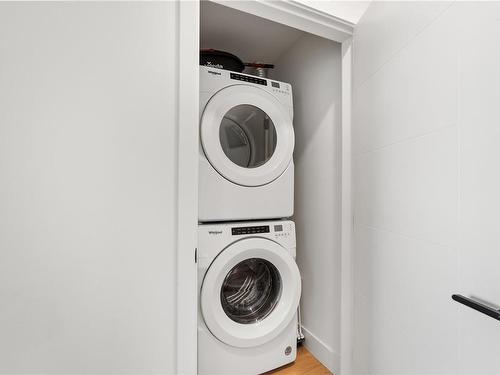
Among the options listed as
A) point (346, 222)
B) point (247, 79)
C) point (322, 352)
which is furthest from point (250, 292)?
point (247, 79)

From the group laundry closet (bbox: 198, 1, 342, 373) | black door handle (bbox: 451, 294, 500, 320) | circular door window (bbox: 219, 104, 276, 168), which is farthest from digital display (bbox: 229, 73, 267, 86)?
black door handle (bbox: 451, 294, 500, 320)

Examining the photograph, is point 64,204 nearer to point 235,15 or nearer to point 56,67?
point 56,67

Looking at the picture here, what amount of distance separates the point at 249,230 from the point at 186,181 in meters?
0.50

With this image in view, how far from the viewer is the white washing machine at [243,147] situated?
1.23 meters

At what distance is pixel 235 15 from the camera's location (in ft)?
4.56

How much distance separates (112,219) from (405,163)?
961mm

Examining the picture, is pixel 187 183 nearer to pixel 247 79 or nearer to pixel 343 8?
pixel 247 79

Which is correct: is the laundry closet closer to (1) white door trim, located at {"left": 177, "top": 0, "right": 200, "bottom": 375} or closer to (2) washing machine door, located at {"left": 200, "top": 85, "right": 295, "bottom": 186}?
(2) washing machine door, located at {"left": 200, "top": 85, "right": 295, "bottom": 186}

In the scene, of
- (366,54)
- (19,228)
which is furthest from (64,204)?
(366,54)

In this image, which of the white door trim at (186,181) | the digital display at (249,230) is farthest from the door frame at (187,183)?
the digital display at (249,230)

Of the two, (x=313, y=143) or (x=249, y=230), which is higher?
(x=313, y=143)

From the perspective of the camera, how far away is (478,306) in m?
0.57

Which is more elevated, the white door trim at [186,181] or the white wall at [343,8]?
the white wall at [343,8]

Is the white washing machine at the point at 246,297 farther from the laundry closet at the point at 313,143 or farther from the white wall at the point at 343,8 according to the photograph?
the white wall at the point at 343,8
